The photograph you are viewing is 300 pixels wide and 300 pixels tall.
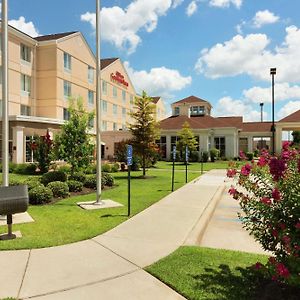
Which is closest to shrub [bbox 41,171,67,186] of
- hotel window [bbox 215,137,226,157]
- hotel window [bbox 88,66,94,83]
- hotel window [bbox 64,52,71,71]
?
hotel window [bbox 64,52,71,71]

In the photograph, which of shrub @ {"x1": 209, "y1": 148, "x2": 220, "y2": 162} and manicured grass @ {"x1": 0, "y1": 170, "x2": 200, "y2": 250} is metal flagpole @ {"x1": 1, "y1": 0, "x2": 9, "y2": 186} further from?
shrub @ {"x1": 209, "y1": 148, "x2": 220, "y2": 162}

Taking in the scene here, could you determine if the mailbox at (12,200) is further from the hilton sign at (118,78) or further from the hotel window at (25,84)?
the hilton sign at (118,78)

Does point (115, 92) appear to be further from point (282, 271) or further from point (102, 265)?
point (282, 271)

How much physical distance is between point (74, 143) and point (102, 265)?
1080 centimetres

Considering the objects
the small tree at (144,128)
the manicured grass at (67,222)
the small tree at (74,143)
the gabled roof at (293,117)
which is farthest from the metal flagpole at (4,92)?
the gabled roof at (293,117)

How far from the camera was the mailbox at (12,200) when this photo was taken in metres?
6.65

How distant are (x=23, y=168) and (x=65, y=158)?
10608 millimetres

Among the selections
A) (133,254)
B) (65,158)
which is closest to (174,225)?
(133,254)

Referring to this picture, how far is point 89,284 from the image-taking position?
4.70m

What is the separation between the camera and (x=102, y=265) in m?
5.45

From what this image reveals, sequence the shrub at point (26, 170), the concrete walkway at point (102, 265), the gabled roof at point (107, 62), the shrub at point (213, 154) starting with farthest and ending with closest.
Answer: the gabled roof at point (107, 62) < the shrub at point (213, 154) < the shrub at point (26, 170) < the concrete walkway at point (102, 265)

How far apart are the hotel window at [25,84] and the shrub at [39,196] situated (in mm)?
26473

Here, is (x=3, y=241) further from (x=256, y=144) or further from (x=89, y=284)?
(x=256, y=144)

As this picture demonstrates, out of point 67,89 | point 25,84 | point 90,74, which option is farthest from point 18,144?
point 90,74
